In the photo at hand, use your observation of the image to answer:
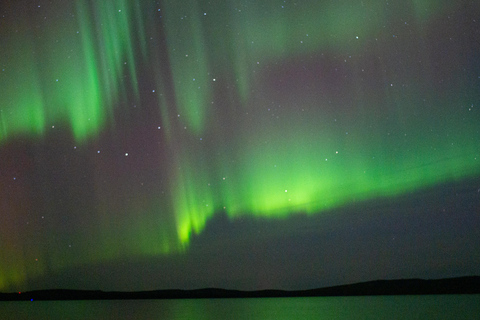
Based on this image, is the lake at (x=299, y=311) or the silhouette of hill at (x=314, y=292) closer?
the lake at (x=299, y=311)

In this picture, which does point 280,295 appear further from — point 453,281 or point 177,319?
point 177,319

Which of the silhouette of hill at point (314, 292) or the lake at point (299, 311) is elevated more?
the lake at point (299, 311)

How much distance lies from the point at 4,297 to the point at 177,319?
5756 millimetres

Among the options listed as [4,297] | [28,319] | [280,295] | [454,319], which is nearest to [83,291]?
[4,297]

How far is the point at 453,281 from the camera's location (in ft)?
16.9

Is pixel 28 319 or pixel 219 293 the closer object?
pixel 28 319

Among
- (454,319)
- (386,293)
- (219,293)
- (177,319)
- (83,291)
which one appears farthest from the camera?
(83,291)

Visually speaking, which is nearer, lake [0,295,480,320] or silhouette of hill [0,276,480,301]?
lake [0,295,480,320]

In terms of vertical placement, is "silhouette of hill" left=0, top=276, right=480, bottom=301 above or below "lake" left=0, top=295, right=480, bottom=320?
below

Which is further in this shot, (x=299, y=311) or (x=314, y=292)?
(x=314, y=292)

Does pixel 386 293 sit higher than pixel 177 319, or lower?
lower

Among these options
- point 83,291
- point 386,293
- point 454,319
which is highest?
point 454,319

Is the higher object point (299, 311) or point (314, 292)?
point (299, 311)

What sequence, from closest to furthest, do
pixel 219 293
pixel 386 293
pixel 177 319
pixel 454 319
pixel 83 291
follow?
pixel 454 319
pixel 177 319
pixel 386 293
pixel 219 293
pixel 83 291
